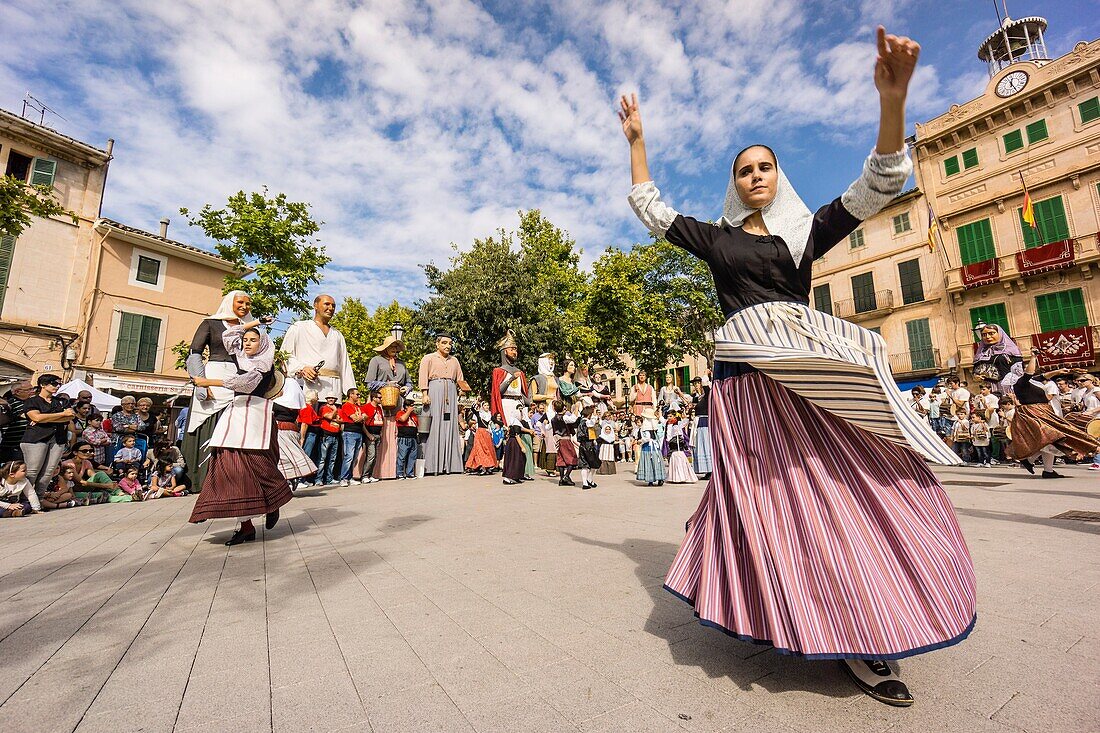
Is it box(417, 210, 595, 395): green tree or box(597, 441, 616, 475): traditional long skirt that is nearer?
box(597, 441, 616, 475): traditional long skirt

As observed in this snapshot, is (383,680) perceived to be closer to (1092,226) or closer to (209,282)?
(209,282)

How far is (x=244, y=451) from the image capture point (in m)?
4.48

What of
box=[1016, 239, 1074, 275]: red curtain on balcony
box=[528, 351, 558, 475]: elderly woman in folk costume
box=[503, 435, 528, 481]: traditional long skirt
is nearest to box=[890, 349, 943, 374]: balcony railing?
box=[1016, 239, 1074, 275]: red curtain on balcony

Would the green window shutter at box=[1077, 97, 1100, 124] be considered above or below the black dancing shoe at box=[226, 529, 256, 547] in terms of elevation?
above

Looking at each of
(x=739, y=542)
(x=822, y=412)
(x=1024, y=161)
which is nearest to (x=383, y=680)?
(x=739, y=542)

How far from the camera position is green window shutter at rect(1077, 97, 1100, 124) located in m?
21.0

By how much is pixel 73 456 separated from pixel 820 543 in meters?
11.5

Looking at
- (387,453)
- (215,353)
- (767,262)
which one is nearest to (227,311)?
(215,353)

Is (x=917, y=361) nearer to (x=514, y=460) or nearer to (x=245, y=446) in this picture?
(x=514, y=460)

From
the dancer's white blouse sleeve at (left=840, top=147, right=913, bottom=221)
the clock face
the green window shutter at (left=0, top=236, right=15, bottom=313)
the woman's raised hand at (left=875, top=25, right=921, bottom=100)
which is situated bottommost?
the dancer's white blouse sleeve at (left=840, top=147, right=913, bottom=221)

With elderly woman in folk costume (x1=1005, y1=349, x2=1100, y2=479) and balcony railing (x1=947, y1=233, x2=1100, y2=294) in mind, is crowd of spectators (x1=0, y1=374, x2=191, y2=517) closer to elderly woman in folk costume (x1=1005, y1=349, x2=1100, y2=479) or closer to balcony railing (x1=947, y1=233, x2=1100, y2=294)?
elderly woman in folk costume (x1=1005, y1=349, x2=1100, y2=479)

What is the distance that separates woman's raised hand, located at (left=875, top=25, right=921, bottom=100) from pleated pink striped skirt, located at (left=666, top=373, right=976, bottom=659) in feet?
3.90

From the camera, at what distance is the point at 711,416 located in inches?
89.0

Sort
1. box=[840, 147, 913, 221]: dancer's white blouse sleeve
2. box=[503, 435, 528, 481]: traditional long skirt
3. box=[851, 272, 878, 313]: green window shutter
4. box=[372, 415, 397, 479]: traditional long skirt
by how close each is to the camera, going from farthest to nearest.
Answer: box=[851, 272, 878, 313]: green window shutter < box=[372, 415, 397, 479]: traditional long skirt < box=[503, 435, 528, 481]: traditional long skirt < box=[840, 147, 913, 221]: dancer's white blouse sleeve
